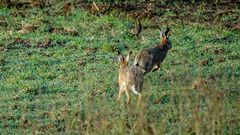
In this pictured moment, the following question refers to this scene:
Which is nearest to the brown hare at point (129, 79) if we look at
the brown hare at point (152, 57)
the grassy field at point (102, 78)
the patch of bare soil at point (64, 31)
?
the grassy field at point (102, 78)

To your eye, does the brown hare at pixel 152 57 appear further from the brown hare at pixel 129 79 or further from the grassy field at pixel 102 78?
the brown hare at pixel 129 79

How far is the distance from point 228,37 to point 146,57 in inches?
133

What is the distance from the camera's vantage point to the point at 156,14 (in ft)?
59.7

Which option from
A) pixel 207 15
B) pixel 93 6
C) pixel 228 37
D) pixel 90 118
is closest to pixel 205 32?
pixel 228 37

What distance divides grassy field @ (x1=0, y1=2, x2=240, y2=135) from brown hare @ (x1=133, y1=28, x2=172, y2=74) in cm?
19

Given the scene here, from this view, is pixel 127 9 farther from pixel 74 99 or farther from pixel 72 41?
pixel 74 99

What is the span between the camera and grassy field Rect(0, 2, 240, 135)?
29.6 ft

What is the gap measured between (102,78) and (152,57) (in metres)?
0.85

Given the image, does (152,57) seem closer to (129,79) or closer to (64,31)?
(129,79)

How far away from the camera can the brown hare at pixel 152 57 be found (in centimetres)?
1309

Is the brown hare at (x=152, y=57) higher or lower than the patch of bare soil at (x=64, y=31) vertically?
higher

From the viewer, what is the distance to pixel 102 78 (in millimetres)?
13383

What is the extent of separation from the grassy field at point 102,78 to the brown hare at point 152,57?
19 cm

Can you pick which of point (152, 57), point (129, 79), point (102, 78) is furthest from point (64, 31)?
point (129, 79)
